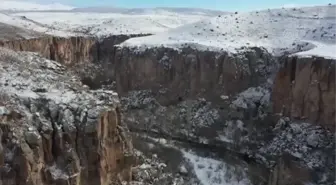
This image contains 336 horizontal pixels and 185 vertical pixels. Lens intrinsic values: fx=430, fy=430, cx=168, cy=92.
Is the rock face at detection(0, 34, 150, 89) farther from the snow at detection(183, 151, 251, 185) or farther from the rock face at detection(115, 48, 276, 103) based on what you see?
the snow at detection(183, 151, 251, 185)

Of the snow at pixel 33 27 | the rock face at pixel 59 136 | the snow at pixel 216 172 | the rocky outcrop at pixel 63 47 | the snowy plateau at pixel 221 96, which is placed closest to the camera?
the rock face at pixel 59 136

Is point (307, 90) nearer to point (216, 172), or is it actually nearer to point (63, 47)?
point (216, 172)

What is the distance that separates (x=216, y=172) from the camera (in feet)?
88.6

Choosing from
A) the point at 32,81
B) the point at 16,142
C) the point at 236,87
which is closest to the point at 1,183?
the point at 16,142

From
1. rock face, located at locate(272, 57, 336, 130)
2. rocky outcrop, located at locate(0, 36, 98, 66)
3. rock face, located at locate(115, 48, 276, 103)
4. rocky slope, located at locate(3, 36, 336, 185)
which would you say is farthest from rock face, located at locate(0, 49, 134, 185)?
rocky outcrop, located at locate(0, 36, 98, 66)

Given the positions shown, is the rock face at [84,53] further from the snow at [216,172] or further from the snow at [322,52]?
the snow at [322,52]

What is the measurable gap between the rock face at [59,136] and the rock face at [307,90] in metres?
14.9

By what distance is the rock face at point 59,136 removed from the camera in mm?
→ 15062

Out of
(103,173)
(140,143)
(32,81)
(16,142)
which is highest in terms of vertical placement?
(32,81)

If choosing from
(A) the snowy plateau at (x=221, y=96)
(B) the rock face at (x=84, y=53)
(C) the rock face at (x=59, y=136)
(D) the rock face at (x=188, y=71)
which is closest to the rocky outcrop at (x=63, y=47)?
(B) the rock face at (x=84, y=53)

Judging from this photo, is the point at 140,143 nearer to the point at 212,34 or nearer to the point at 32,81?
the point at 32,81

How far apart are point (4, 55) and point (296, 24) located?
102ft

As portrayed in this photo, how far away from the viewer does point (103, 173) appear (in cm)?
1683

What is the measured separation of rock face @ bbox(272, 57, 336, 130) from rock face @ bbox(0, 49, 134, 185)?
1490 cm
